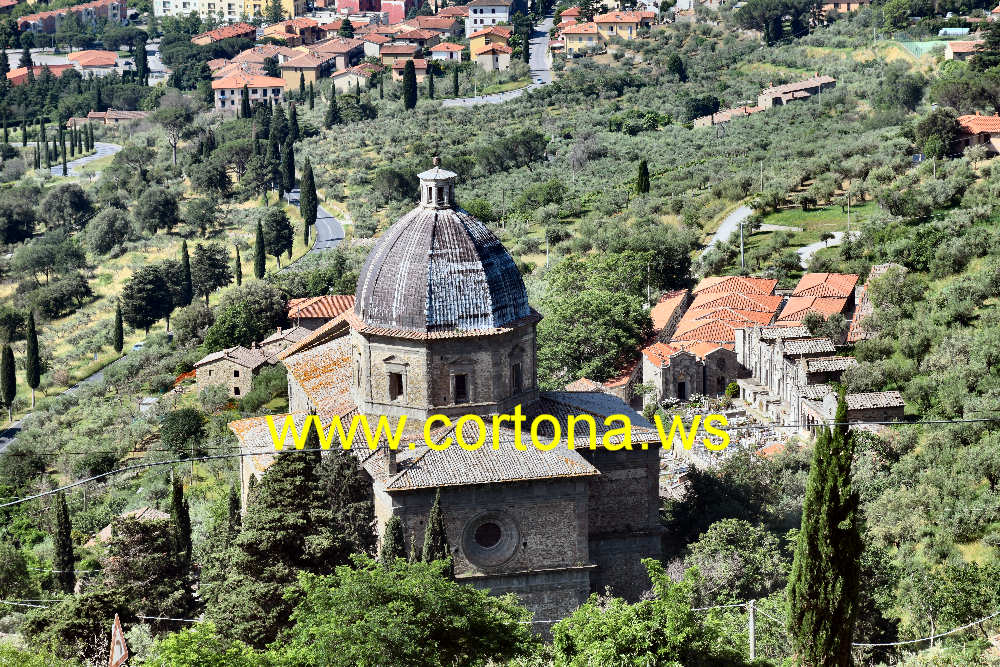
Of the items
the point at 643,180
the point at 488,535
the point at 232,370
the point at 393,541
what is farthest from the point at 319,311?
the point at 393,541

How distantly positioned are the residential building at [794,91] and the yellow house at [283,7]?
10081 centimetres

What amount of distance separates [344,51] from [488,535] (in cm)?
12176

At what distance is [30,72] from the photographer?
15288 cm

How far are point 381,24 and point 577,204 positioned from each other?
9846 cm

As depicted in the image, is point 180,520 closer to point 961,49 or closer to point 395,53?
point 961,49

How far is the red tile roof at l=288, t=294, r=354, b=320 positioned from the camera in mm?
62062

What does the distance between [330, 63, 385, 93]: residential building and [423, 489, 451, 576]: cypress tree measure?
109143 millimetres

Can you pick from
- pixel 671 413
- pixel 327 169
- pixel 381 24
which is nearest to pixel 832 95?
pixel 327 169

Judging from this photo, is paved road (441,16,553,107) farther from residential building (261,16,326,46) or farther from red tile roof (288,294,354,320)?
red tile roof (288,294,354,320)

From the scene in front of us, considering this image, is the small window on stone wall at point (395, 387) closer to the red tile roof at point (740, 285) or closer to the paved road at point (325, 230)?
the red tile roof at point (740, 285)

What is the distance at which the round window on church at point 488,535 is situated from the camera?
33.7 metres

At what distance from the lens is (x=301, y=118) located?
128 m

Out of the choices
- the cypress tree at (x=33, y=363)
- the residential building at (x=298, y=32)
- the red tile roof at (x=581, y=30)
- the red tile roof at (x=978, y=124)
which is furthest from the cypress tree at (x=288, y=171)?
the residential building at (x=298, y=32)

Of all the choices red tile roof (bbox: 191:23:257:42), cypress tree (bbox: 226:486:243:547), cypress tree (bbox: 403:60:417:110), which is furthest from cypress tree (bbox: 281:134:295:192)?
cypress tree (bbox: 226:486:243:547)
